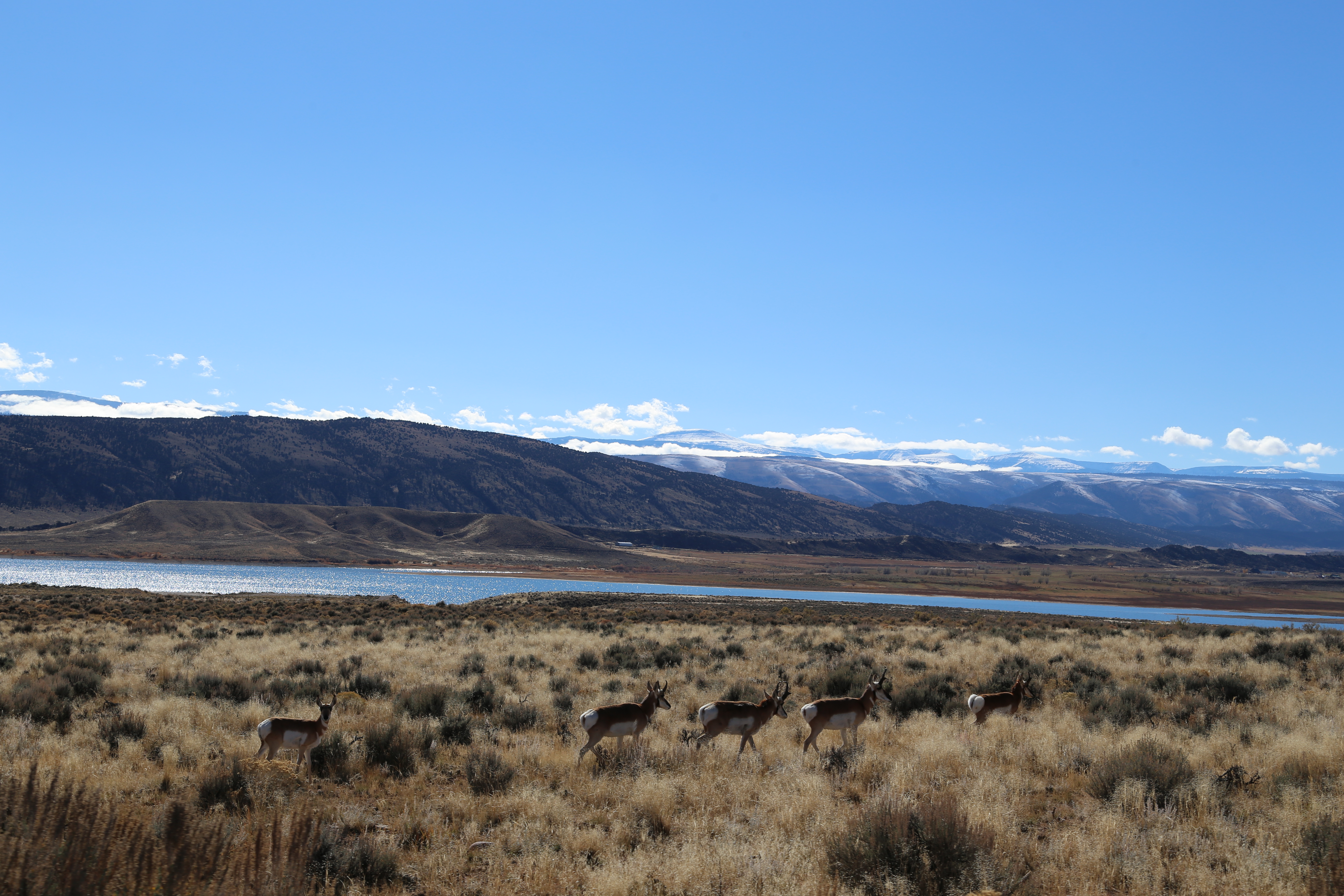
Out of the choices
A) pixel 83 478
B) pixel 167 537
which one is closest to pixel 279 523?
pixel 167 537

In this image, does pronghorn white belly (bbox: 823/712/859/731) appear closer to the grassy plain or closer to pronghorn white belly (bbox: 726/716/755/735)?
the grassy plain

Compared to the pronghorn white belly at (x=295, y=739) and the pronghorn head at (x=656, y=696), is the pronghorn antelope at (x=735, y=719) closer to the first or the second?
the pronghorn head at (x=656, y=696)

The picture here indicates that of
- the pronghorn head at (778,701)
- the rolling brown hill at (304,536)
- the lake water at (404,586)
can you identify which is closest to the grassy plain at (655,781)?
the pronghorn head at (778,701)

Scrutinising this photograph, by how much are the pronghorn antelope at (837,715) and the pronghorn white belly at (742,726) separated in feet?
2.29

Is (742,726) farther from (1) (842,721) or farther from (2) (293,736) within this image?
(2) (293,736)

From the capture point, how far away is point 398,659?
1931cm

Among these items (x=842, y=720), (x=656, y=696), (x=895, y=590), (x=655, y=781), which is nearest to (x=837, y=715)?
(x=842, y=720)

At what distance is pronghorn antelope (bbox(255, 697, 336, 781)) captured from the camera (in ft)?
29.8

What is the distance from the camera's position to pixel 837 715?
10594mm

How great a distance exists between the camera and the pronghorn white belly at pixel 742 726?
10.4m

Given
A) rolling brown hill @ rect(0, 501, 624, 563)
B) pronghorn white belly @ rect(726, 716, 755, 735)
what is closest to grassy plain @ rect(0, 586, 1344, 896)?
pronghorn white belly @ rect(726, 716, 755, 735)

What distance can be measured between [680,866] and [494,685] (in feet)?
31.2

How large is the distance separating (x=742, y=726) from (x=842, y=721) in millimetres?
1343

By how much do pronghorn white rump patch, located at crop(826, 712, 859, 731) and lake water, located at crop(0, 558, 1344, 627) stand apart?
188ft
